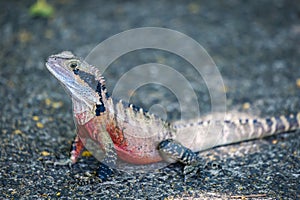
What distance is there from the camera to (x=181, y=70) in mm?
7418

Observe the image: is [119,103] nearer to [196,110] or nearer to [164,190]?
[164,190]

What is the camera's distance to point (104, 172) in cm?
471

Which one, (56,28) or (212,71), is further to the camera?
(56,28)

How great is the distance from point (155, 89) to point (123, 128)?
212cm

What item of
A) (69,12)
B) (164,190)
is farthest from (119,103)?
(69,12)

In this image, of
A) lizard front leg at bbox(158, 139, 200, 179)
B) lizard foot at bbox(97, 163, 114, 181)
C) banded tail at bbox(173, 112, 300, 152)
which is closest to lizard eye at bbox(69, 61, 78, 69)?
lizard foot at bbox(97, 163, 114, 181)

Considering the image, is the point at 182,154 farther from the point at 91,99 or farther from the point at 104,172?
the point at 91,99

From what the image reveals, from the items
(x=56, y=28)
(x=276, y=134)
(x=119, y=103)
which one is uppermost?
(x=56, y=28)

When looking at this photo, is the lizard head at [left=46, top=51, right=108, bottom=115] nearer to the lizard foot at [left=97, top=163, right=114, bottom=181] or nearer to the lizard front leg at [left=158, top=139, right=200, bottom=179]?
the lizard foot at [left=97, top=163, right=114, bottom=181]

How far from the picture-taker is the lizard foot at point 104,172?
15.4 feet

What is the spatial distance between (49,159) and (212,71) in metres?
3.34

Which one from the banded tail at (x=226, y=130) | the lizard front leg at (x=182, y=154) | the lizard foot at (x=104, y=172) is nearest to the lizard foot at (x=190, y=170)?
the lizard front leg at (x=182, y=154)

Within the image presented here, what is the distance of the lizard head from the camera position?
14.7ft

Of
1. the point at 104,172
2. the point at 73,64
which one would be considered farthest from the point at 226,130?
the point at 73,64
